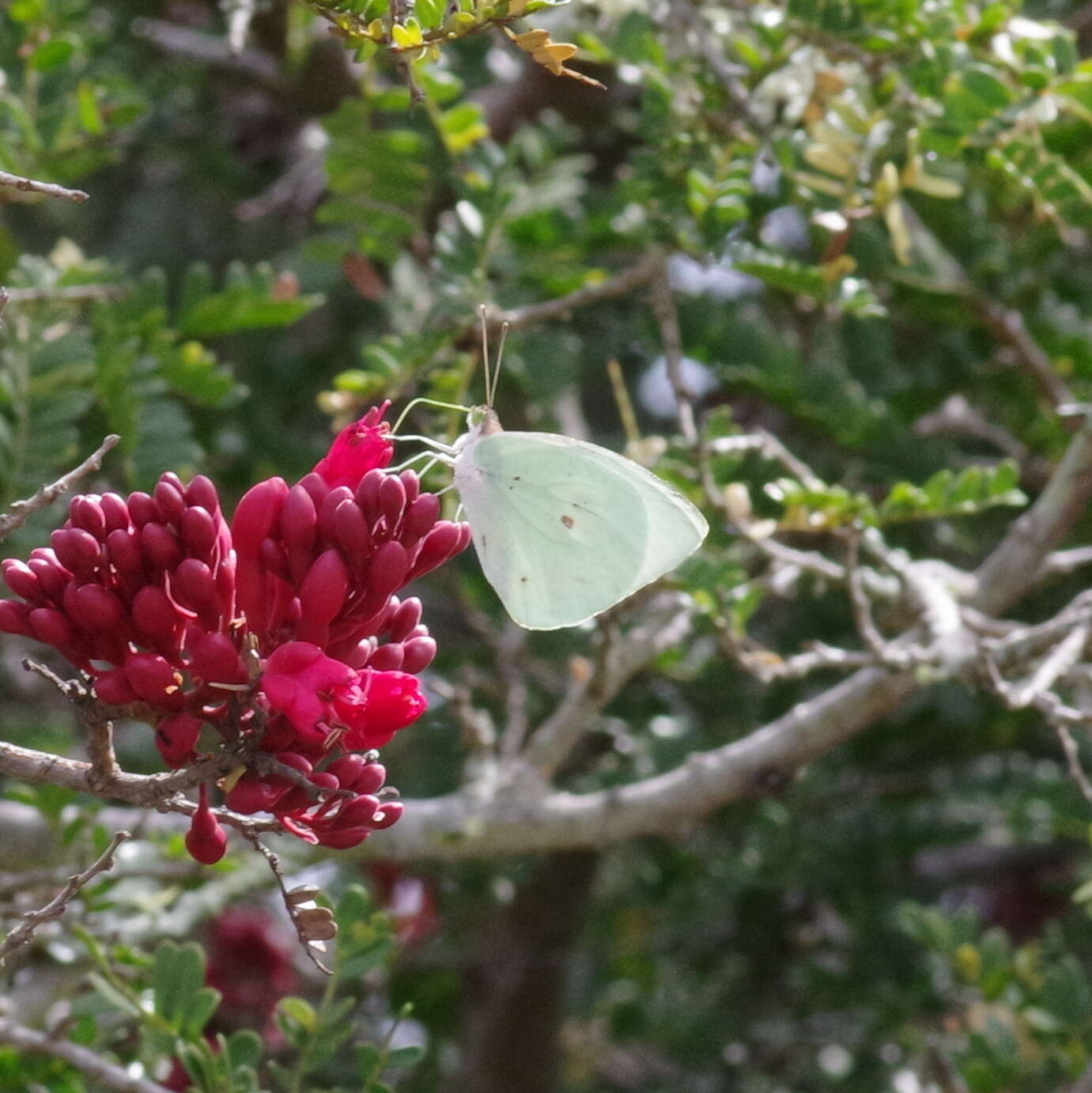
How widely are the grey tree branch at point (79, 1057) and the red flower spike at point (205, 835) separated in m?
0.66

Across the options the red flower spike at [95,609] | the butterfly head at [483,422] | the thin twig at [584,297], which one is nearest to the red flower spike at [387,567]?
the red flower spike at [95,609]

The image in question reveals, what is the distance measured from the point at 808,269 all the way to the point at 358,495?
112 cm

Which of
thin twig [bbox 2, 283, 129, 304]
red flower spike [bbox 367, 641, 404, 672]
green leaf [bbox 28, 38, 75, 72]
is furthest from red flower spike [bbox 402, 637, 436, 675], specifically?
green leaf [bbox 28, 38, 75, 72]

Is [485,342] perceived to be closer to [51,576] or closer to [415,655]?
[415,655]

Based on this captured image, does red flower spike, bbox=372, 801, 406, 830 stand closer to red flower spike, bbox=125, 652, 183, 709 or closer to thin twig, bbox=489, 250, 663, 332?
red flower spike, bbox=125, 652, 183, 709

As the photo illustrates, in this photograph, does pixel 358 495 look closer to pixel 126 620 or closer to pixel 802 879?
pixel 126 620

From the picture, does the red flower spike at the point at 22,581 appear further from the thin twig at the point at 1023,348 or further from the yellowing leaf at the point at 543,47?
the thin twig at the point at 1023,348

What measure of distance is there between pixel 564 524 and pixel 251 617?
672 millimetres

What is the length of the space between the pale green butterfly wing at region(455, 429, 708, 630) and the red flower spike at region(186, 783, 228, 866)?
62 cm

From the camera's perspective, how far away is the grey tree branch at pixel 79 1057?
1742 millimetres

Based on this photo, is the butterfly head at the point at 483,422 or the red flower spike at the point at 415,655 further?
the butterfly head at the point at 483,422

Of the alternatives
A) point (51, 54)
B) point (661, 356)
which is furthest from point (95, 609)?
point (661, 356)

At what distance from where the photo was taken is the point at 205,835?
3.98 ft

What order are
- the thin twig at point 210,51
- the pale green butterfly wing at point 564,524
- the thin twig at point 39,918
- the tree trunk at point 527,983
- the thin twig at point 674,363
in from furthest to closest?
the tree trunk at point 527,983 → the thin twig at point 210,51 → the thin twig at point 674,363 → the pale green butterfly wing at point 564,524 → the thin twig at point 39,918
